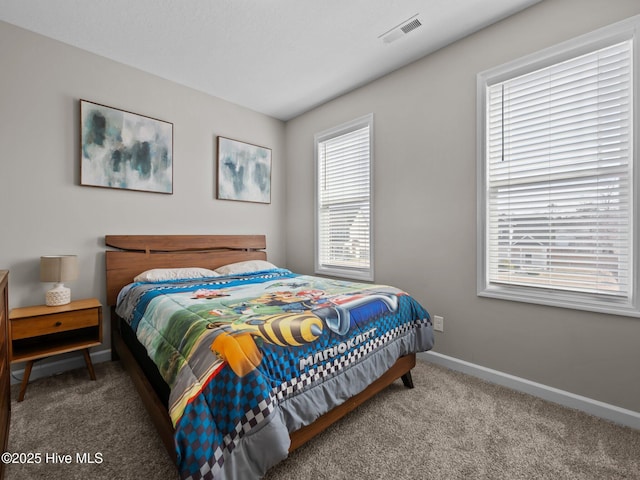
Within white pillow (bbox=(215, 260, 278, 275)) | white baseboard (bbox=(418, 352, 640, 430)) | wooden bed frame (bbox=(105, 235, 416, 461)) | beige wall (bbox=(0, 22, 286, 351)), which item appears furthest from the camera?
white pillow (bbox=(215, 260, 278, 275))

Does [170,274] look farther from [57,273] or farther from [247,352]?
[247,352]

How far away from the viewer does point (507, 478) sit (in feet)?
4.58

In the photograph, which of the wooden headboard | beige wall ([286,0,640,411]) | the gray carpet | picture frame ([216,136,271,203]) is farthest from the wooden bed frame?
beige wall ([286,0,640,411])

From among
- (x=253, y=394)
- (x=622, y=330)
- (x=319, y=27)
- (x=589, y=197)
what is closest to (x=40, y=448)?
(x=253, y=394)

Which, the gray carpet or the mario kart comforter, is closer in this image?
the mario kart comforter

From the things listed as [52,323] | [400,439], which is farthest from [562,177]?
[52,323]

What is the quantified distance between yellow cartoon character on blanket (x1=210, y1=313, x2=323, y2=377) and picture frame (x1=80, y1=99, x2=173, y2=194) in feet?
6.96

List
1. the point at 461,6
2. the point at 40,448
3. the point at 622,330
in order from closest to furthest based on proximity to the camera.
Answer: the point at 40,448
the point at 622,330
the point at 461,6

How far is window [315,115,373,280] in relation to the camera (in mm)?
3270

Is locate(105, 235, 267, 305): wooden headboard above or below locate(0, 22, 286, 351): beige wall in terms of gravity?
below

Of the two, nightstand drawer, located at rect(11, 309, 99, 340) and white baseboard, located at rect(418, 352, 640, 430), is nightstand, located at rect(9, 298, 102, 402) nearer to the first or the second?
nightstand drawer, located at rect(11, 309, 99, 340)

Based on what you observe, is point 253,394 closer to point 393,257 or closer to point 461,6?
point 393,257

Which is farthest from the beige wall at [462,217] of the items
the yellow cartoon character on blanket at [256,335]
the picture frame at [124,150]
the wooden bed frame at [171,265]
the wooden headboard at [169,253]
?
the picture frame at [124,150]

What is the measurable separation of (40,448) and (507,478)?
2366mm
